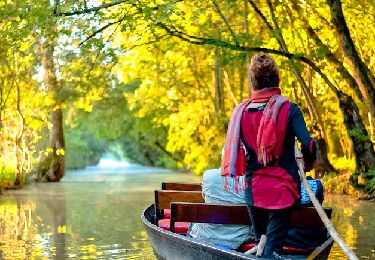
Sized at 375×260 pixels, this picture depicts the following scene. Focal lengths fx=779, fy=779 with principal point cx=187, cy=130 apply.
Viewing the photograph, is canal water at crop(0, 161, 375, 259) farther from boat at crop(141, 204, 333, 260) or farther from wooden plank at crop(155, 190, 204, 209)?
boat at crop(141, 204, 333, 260)

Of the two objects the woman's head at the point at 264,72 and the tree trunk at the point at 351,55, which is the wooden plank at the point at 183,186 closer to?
the woman's head at the point at 264,72

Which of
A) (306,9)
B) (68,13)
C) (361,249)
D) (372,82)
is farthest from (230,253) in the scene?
(306,9)

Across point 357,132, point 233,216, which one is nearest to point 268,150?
point 233,216

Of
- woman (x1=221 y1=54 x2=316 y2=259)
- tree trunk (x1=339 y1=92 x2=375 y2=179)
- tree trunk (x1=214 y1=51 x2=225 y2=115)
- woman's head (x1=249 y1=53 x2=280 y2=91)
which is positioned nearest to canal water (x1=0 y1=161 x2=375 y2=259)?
tree trunk (x1=339 y1=92 x2=375 y2=179)

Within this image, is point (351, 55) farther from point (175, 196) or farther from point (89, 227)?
→ point (175, 196)

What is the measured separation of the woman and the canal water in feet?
12.8

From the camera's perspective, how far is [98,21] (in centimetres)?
1620

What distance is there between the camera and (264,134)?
5570mm

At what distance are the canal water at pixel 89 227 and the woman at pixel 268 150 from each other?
12.8 feet

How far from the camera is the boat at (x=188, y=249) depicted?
613 cm

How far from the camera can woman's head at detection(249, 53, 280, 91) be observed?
18.7ft

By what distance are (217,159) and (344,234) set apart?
65.4 ft

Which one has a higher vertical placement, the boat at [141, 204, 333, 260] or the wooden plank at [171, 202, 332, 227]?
the wooden plank at [171, 202, 332, 227]

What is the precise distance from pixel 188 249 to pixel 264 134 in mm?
1770
